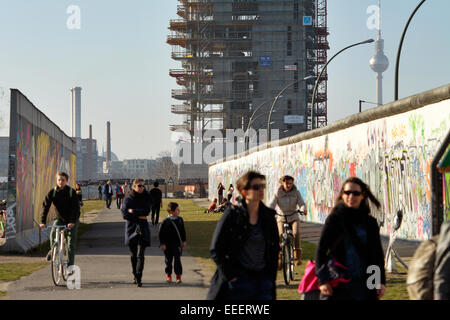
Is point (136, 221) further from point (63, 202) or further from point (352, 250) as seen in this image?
point (352, 250)

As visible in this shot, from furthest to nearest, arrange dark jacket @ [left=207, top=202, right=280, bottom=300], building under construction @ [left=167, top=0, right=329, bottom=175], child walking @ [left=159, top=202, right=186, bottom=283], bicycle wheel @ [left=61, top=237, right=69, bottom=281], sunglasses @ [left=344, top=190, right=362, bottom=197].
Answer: building under construction @ [left=167, top=0, right=329, bottom=175] → bicycle wheel @ [left=61, top=237, right=69, bottom=281] → child walking @ [left=159, top=202, right=186, bottom=283] → sunglasses @ [left=344, top=190, right=362, bottom=197] → dark jacket @ [left=207, top=202, right=280, bottom=300]

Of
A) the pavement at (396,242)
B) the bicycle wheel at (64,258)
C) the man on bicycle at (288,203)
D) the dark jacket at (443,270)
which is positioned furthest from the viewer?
the pavement at (396,242)

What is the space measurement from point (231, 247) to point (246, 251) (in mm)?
120

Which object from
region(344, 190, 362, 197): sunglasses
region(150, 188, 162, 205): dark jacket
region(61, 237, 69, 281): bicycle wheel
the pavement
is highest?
region(344, 190, 362, 197): sunglasses

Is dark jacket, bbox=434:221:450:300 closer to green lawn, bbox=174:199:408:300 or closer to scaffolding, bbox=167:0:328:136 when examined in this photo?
green lawn, bbox=174:199:408:300

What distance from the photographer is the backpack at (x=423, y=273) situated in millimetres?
5117

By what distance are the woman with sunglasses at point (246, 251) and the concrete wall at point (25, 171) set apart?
524 inches

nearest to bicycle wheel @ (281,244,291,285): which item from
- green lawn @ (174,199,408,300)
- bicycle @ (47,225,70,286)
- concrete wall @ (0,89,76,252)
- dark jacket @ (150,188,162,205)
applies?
green lawn @ (174,199,408,300)

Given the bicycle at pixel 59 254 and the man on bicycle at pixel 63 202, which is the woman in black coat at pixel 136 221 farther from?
the bicycle at pixel 59 254

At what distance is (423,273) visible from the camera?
5.14m

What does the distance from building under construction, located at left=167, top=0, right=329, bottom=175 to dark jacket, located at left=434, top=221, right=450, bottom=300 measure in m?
110

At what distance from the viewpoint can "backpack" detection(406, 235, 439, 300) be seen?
→ 512cm

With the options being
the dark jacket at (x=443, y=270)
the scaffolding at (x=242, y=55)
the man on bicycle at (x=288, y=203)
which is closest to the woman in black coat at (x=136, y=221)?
Answer: the man on bicycle at (x=288, y=203)
